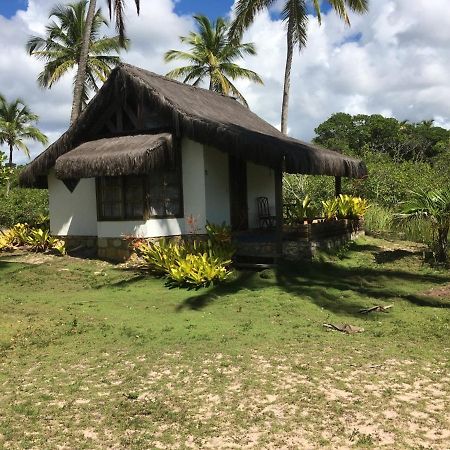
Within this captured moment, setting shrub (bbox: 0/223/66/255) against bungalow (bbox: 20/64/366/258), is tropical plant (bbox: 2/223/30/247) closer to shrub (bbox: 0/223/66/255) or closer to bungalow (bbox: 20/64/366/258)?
shrub (bbox: 0/223/66/255)

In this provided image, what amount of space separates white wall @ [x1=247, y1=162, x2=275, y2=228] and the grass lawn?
4008 millimetres

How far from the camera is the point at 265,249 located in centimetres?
1093

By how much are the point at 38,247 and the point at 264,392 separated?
11.1 m

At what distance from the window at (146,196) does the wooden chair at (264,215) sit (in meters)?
2.77

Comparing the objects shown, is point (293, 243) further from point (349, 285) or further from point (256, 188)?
point (256, 188)

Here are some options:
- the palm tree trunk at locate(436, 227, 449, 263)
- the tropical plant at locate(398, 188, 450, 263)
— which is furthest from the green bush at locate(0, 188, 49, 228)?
the palm tree trunk at locate(436, 227, 449, 263)

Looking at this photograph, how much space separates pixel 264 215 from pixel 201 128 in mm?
4034

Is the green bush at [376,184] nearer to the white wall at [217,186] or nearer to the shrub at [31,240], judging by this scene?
the white wall at [217,186]

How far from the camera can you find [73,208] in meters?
13.9

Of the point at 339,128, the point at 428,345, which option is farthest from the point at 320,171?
the point at 339,128

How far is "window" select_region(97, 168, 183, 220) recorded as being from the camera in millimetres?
11719

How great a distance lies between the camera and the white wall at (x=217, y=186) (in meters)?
11.9

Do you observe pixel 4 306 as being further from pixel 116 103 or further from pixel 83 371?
pixel 116 103

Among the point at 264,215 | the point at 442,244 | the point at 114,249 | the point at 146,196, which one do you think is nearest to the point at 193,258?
the point at 146,196
